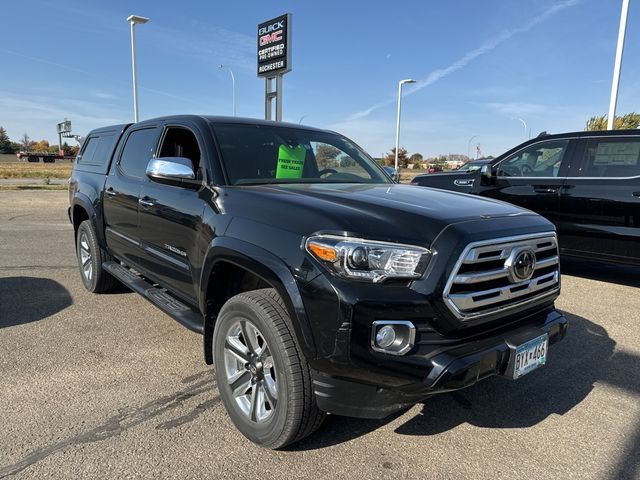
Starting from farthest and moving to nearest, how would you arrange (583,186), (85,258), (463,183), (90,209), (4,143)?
(4,143), (463,183), (583,186), (85,258), (90,209)

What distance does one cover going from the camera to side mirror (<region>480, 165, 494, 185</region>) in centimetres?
672

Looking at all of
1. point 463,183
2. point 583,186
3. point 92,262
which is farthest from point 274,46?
point 92,262

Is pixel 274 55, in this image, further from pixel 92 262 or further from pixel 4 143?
pixel 4 143

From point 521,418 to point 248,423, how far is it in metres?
1.68

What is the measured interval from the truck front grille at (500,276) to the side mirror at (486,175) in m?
4.09

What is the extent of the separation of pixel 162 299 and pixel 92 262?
201cm

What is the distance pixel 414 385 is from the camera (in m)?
2.16

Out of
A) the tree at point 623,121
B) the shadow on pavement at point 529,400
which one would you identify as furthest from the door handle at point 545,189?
the tree at point 623,121

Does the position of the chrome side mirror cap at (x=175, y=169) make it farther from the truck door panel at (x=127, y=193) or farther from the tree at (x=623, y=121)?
the tree at (x=623, y=121)

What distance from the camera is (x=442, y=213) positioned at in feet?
8.19

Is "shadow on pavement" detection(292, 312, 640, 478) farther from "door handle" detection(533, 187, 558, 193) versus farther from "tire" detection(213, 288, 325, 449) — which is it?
"door handle" detection(533, 187, 558, 193)

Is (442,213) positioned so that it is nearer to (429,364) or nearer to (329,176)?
(429,364)

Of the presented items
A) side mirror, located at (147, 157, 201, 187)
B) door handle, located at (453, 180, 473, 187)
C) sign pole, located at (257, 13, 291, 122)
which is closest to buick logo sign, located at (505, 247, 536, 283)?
side mirror, located at (147, 157, 201, 187)

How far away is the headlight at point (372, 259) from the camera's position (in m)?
2.18
